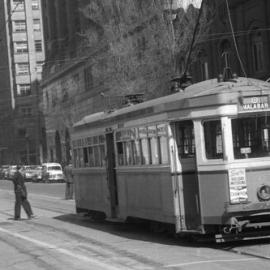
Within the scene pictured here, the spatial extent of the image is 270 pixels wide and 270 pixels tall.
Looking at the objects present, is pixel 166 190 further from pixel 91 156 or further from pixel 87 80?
pixel 87 80

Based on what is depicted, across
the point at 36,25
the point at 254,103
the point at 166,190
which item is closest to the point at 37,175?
the point at 166,190

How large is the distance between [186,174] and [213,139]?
823 mm

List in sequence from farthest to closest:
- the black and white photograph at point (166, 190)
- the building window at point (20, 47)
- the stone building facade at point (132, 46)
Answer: the building window at point (20, 47)
the stone building facade at point (132, 46)
the black and white photograph at point (166, 190)

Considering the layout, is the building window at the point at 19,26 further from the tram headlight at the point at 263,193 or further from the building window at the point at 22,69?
the tram headlight at the point at 263,193

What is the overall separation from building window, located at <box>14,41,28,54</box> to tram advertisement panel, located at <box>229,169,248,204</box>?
92.1 m

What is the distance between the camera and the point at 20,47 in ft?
331

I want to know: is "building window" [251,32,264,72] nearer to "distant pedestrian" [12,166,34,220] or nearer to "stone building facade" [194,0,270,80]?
"stone building facade" [194,0,270,80]

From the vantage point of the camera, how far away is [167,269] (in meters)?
9.61

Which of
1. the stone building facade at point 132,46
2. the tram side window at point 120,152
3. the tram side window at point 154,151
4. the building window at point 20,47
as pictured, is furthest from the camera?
the building window at point 20,47

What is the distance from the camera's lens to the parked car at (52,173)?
175 feet

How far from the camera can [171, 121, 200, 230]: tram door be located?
11.9m

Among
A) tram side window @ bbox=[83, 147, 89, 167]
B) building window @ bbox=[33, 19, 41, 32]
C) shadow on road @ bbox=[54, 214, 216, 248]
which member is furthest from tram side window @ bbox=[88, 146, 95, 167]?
building window @ bbox=[33, 19, 41, 32]

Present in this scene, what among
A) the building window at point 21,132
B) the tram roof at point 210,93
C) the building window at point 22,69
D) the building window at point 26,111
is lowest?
the tram roof at point 210,93

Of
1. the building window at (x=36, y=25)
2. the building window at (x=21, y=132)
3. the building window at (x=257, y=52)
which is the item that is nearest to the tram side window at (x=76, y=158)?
the building window at (x=257, y=52)
